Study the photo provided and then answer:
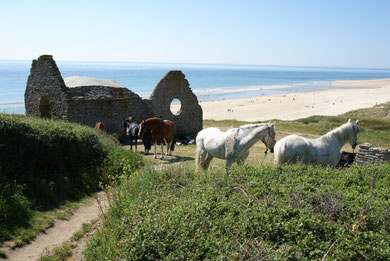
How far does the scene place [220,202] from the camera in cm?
618

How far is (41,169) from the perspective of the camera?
10.3 meters

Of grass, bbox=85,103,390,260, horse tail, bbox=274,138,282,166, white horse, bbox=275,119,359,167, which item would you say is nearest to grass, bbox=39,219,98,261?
grass, bbox=85,103,390,260

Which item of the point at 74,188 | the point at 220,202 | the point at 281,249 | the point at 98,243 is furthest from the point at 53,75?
the point at 281,249

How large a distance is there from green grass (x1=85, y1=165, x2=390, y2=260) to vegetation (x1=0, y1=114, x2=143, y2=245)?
89.5 inches

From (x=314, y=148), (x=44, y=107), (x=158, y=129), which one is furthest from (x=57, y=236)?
(x=44, y=107)

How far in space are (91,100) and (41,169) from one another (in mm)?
11932

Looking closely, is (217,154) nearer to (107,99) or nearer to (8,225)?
(8,225)

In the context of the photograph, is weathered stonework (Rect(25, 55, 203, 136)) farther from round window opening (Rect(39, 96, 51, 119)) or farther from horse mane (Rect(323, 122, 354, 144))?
horse mane (Rect(323, 122, 354, 144))

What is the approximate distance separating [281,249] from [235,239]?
0.70 m

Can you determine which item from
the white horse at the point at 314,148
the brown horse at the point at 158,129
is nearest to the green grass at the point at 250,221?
the white horse at the point at 314,148

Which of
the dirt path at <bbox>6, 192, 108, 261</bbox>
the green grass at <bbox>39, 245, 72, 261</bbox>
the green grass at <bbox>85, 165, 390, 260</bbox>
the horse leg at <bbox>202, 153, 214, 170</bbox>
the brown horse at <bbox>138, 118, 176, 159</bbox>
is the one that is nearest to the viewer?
the green grass at <bbox>85, 165, 390, 260</bbox>

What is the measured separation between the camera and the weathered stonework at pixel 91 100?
21.2 metres

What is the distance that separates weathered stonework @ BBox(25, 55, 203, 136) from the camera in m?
21.2

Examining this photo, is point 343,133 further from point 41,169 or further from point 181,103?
point 181,103
